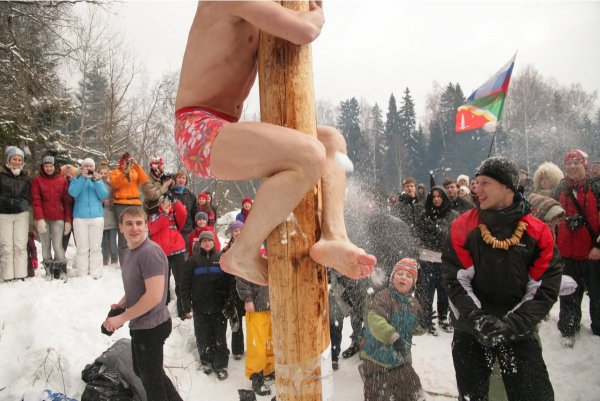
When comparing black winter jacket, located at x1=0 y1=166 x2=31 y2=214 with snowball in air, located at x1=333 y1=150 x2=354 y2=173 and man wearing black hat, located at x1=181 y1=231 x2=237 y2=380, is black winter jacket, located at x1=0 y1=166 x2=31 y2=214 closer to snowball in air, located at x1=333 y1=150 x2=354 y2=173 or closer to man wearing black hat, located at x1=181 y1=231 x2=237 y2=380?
man wearing black hat, located at x1=181 y1=231 x2=237 y2=380

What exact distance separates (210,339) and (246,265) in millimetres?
3942

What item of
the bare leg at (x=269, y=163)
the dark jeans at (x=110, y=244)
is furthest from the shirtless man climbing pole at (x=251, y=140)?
the dark jeans at (x=110, y=244)

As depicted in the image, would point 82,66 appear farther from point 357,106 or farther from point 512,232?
point 357,106

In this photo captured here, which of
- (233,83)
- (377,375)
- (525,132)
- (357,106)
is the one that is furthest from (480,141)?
(233,83)

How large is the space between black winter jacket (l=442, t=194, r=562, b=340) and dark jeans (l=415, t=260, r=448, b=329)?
3188mm

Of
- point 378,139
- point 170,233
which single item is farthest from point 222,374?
point 378,139

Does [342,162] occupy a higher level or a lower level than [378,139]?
lower

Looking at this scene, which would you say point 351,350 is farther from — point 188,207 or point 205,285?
point 188,207

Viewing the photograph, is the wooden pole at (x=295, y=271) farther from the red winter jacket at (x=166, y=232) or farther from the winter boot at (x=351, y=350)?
the red winter jacket at (x=166, y=232)

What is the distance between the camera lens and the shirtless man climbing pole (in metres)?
1.38

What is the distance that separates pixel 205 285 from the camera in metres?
5.04

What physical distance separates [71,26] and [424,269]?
10754 mm

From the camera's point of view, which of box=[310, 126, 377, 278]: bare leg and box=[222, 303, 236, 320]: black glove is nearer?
box=[310, 126, 377, 278]: bare leg

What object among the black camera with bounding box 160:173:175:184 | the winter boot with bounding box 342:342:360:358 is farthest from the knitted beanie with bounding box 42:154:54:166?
the winter boot with bounding box 342:342:360:358
